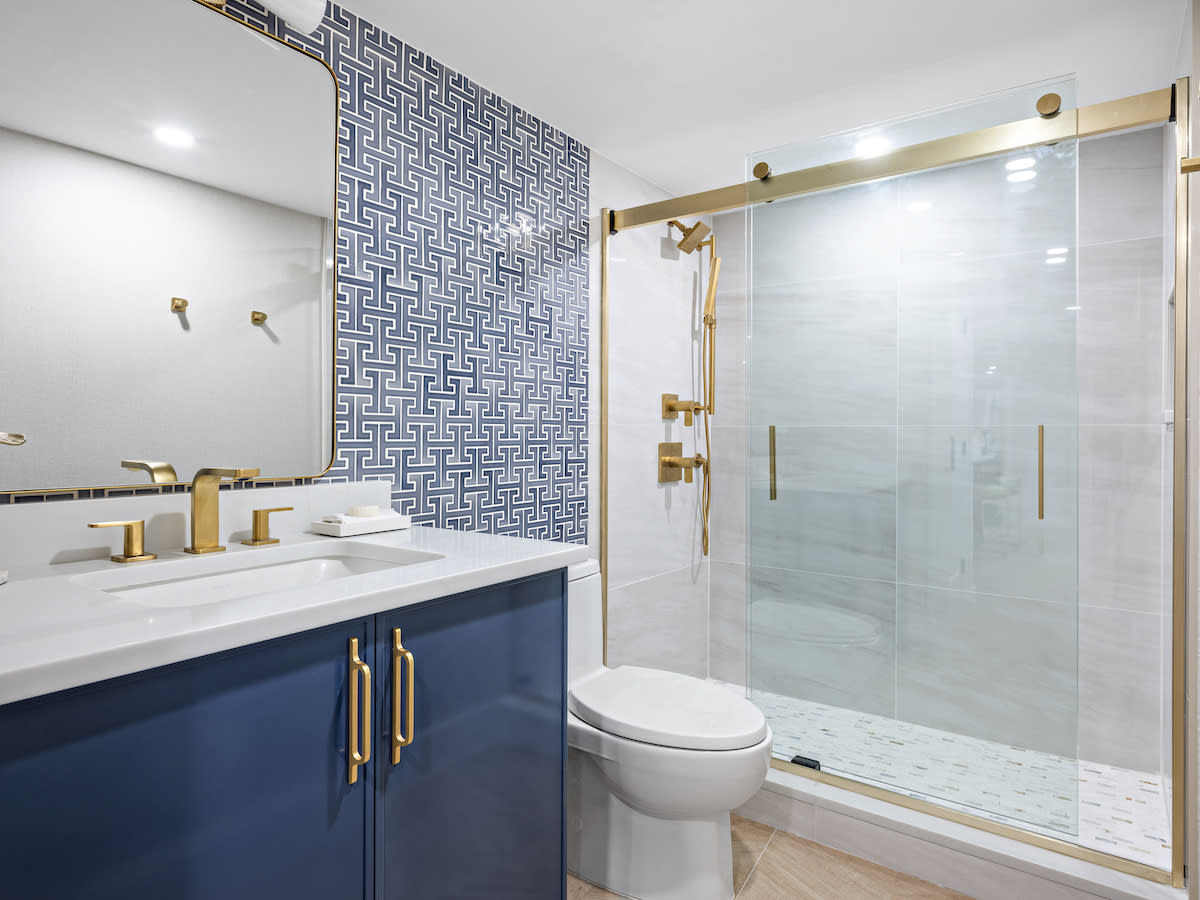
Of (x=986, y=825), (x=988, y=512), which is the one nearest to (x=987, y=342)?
(x=988, y=512)

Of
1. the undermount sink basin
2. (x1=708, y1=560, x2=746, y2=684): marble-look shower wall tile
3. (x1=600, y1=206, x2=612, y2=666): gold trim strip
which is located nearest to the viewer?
the undermount sink basin

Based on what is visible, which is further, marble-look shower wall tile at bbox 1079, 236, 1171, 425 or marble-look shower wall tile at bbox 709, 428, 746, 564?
marble-look shower wall tile at bbox 709, 428, 746, 564

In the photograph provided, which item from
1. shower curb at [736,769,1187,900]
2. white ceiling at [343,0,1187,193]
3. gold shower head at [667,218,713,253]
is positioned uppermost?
white ceiling at [343,0,1187,193]

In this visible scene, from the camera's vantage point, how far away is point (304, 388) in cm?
157

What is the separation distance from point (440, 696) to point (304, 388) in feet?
2.69

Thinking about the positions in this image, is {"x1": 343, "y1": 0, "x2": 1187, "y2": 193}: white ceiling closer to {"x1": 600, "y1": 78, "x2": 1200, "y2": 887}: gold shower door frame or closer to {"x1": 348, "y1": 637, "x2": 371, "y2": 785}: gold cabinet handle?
{"x1": 600, "y1": 78, "x2": 1200, "y2": 887}: gold shower door frame

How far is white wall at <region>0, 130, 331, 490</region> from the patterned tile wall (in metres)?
0.09

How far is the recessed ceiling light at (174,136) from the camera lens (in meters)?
1.34

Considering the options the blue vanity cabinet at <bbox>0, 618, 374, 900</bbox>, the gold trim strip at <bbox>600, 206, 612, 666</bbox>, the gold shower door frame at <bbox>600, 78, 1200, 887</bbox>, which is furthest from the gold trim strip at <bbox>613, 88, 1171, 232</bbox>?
the blue vanity cabinet at <bbox>0, 618, 374, 900</bbox>

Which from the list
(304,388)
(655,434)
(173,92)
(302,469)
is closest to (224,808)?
(302,469)

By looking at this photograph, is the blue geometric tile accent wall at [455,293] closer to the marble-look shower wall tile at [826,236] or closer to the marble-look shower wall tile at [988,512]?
the marble-look shower wall tile at [826,236]

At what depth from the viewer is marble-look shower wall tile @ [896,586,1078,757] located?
1.68m

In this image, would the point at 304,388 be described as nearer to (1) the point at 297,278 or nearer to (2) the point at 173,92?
(1) the point at 297,278

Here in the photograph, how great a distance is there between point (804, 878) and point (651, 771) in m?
0.63
